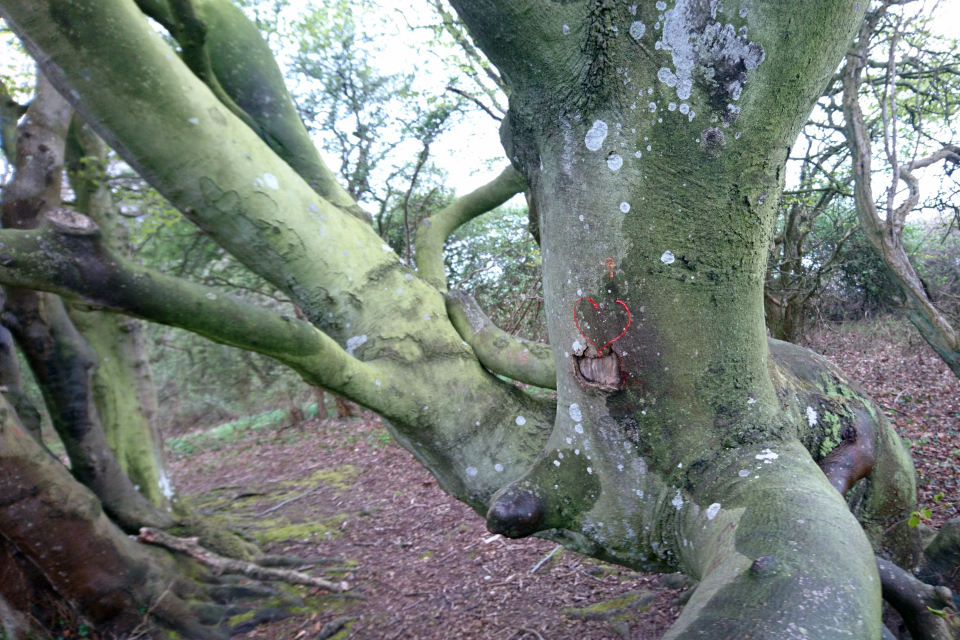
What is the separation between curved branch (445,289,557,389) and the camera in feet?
7.98

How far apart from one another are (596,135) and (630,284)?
1.43 ft

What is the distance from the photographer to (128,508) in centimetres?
443

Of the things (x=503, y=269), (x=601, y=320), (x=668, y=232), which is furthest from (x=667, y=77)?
(x=503, y=269)

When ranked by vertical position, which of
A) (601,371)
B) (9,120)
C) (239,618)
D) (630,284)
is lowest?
(239,618)

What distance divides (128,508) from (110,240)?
257cm

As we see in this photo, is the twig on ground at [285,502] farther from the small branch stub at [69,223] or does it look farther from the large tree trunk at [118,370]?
the small branch stub at [69,223]

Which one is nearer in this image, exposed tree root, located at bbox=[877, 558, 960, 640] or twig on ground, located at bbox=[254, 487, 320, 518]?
exposed tree root, located at bbox=[877, 558, 960, 640]

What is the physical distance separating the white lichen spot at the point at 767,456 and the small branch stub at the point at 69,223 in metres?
1.91

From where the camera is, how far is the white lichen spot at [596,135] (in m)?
1.49

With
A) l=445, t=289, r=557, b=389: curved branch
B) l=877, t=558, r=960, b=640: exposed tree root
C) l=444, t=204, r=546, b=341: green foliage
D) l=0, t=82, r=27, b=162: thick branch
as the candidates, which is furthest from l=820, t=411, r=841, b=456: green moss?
l=0, t=82, r=27, b=162: thick branch

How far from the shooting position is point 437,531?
17.5ft

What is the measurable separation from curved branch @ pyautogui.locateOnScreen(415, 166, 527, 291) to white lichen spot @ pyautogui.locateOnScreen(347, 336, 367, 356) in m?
0.73

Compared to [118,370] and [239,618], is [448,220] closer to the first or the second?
[239,618]

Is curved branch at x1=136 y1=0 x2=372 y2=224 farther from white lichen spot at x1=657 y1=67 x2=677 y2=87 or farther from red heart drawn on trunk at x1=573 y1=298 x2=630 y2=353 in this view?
white lichen spot at x1=657 y1=67 x2=677 y2=87
